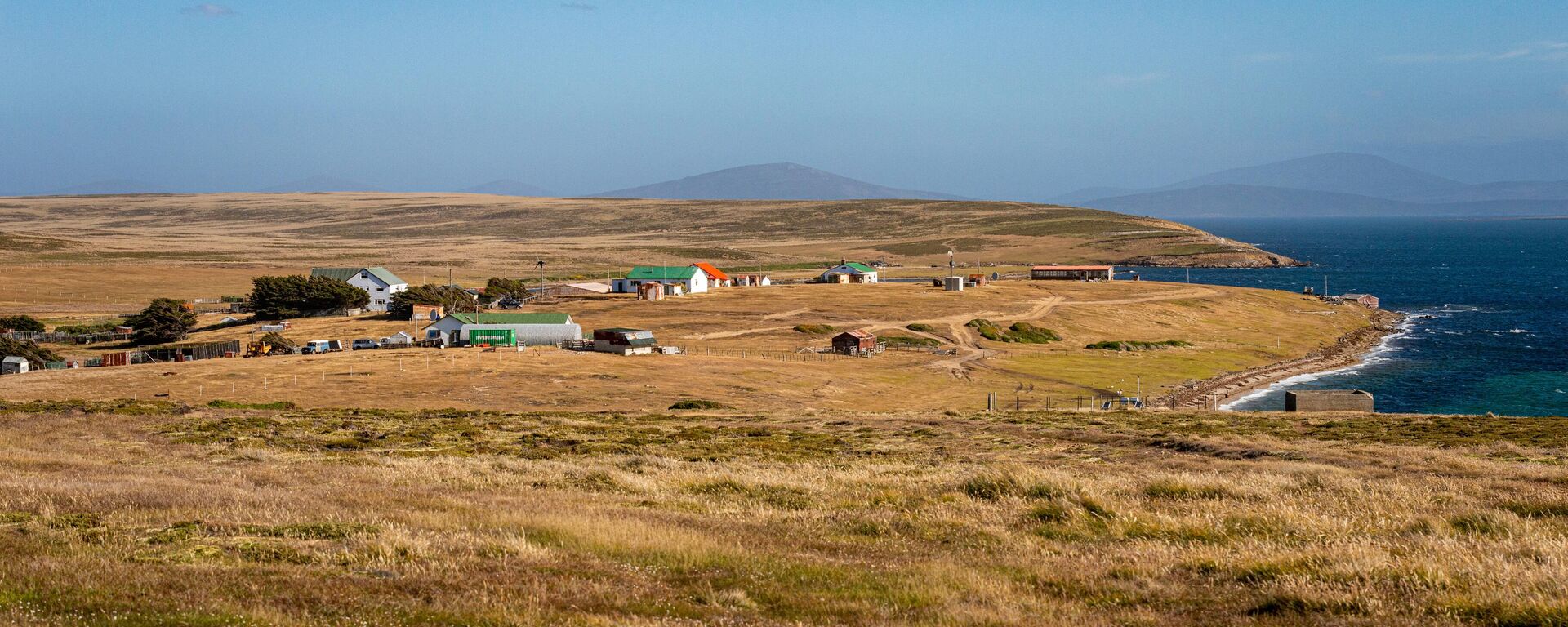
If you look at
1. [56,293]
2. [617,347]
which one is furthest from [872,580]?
[56,293]

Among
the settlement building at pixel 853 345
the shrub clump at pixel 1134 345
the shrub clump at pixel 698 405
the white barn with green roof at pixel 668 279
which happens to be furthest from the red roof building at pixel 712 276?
the shrub clump at pixel 698 405

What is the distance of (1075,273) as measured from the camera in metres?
127

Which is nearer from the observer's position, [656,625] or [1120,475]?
[656,625]

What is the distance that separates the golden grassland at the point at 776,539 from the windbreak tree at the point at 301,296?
60134 millimetres

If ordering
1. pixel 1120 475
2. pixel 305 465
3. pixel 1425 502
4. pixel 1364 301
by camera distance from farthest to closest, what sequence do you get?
pixel 1364 301 < pixel 305 465 < pixel 1120 475 < pixel 1425 502

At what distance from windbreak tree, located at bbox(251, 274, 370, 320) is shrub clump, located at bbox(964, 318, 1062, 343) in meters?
48.3

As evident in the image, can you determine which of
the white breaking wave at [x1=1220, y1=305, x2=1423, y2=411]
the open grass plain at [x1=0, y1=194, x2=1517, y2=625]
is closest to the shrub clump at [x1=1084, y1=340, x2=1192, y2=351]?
the white breaking wave at [x1=1220, y1=305, x2=1423, y2=411]

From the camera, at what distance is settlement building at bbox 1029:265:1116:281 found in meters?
126

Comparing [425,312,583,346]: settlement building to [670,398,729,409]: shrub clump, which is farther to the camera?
[425,312,583,346]: settlement building

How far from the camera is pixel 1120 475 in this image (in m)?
20.4

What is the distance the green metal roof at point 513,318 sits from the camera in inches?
2689

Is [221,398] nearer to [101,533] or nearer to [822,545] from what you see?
[101,533]

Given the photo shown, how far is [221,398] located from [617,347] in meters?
21.7

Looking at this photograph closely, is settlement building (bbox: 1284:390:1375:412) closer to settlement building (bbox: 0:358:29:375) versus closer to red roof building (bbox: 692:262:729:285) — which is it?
settlement building (bbox: 0:358:29:375)
